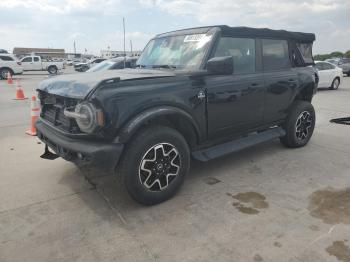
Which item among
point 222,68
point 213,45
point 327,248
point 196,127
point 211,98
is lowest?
point 327,248

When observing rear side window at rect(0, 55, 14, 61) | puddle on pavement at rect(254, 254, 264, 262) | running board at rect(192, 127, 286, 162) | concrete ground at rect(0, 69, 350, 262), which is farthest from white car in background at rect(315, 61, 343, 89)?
rear side window at rect(0, 55, 14, 61)

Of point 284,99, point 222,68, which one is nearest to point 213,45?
point 222,68

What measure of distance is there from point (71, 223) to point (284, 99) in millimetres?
3483

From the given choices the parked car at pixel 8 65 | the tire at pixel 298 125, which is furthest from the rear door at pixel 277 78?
the parked car at pixel 8 65

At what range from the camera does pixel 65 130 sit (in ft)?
10.9

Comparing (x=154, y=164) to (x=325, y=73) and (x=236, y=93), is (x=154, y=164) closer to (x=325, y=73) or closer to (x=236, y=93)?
(x=236, y=93)

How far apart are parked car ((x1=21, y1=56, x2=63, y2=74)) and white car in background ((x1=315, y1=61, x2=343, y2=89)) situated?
23.8 meters

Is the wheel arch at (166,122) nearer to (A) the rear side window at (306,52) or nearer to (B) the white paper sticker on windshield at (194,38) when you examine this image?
(B) the white paper sticker on windshield at (194,38)

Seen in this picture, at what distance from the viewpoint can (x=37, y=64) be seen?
2994 cm

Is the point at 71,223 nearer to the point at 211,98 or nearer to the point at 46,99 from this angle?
the point at 46,99

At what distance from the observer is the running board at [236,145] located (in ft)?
12.6

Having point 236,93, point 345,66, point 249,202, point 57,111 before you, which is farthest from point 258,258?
point 345,66

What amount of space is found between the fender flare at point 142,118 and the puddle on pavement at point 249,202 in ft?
3.56

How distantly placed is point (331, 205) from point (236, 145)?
136 cm
